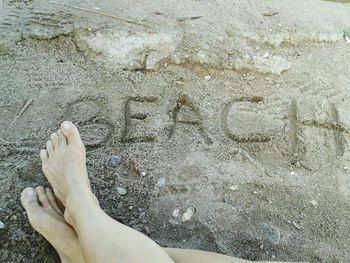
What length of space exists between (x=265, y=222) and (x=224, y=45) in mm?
1169

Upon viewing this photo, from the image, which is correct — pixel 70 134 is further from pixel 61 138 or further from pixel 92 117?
pixel 92 117

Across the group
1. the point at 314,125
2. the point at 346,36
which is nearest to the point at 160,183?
the point at 314,125

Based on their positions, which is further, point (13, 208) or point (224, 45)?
point (224, 45)

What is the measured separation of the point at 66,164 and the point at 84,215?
37cm

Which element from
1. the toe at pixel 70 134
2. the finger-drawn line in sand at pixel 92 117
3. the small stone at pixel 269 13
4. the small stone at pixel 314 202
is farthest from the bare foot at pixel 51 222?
the small stone at pixel 269 13

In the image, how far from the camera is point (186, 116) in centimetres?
252

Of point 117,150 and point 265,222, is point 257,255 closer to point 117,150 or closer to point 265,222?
point 265,222

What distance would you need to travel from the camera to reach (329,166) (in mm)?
2324

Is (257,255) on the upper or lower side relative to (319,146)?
lower

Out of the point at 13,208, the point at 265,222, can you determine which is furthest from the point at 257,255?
the point at 13,208

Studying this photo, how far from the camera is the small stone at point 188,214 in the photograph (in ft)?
6.86

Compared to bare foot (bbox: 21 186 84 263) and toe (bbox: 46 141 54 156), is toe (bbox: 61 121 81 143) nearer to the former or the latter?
toe (bbox: 46 141 54 156)

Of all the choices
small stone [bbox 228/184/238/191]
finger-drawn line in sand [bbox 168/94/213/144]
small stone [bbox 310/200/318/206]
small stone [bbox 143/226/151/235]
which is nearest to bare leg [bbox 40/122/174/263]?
small stone [bbox 143/226/151/235]

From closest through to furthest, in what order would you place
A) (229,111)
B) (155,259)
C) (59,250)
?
(155,259) → (59,250) → (229,111)
